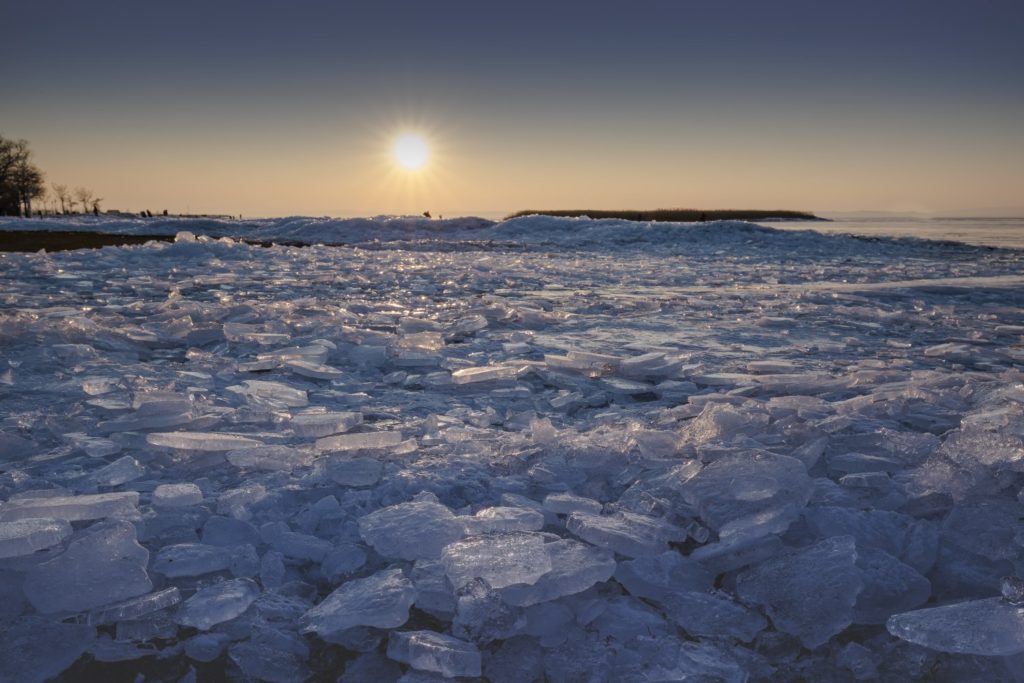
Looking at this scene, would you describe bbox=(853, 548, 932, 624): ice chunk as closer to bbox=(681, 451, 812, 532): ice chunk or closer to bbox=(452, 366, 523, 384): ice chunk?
bbox=(681, 451, 812, 532): ice chunk

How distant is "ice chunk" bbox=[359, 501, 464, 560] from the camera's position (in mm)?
1383

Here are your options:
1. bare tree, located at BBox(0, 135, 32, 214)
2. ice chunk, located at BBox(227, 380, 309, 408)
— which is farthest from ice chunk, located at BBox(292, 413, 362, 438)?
bare tree, located at BBox(0, 135, 32, 214)

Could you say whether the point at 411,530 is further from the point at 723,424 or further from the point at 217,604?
the point at 723,424

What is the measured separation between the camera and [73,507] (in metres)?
1.43

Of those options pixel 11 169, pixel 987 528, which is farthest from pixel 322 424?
pixel 11 169

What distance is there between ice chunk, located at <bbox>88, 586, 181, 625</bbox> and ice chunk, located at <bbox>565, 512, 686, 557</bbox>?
2.82 ft

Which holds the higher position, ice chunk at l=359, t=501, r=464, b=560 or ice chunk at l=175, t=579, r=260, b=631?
ice chunk at l=359, t=501, r=464, b=560

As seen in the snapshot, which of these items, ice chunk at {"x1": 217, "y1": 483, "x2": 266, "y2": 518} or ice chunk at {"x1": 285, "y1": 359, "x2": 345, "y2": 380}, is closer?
ice chunk at {"x1": 217, "y1": 483, "x2": 266, "y2": 518}

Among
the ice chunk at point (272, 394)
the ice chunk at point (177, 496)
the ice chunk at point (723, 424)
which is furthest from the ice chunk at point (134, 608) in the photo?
the ice chunk at point (723, 424)

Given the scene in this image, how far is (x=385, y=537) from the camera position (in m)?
1.41

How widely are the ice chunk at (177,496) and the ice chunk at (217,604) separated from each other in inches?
13.8

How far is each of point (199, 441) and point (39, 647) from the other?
82 cm

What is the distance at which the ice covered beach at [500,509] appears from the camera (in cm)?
114

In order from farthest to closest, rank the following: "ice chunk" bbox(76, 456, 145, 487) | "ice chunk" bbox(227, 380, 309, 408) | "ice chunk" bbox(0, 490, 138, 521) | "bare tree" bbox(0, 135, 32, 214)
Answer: "bare tree" bbox(0, 135, 32, 214) < "ice chunk" bbox(227, 380, 309, 408) < "ice chunk" bbox(76, 456, 145, 487) < "ice chunk" bbox(0, 490, 138, 521)
